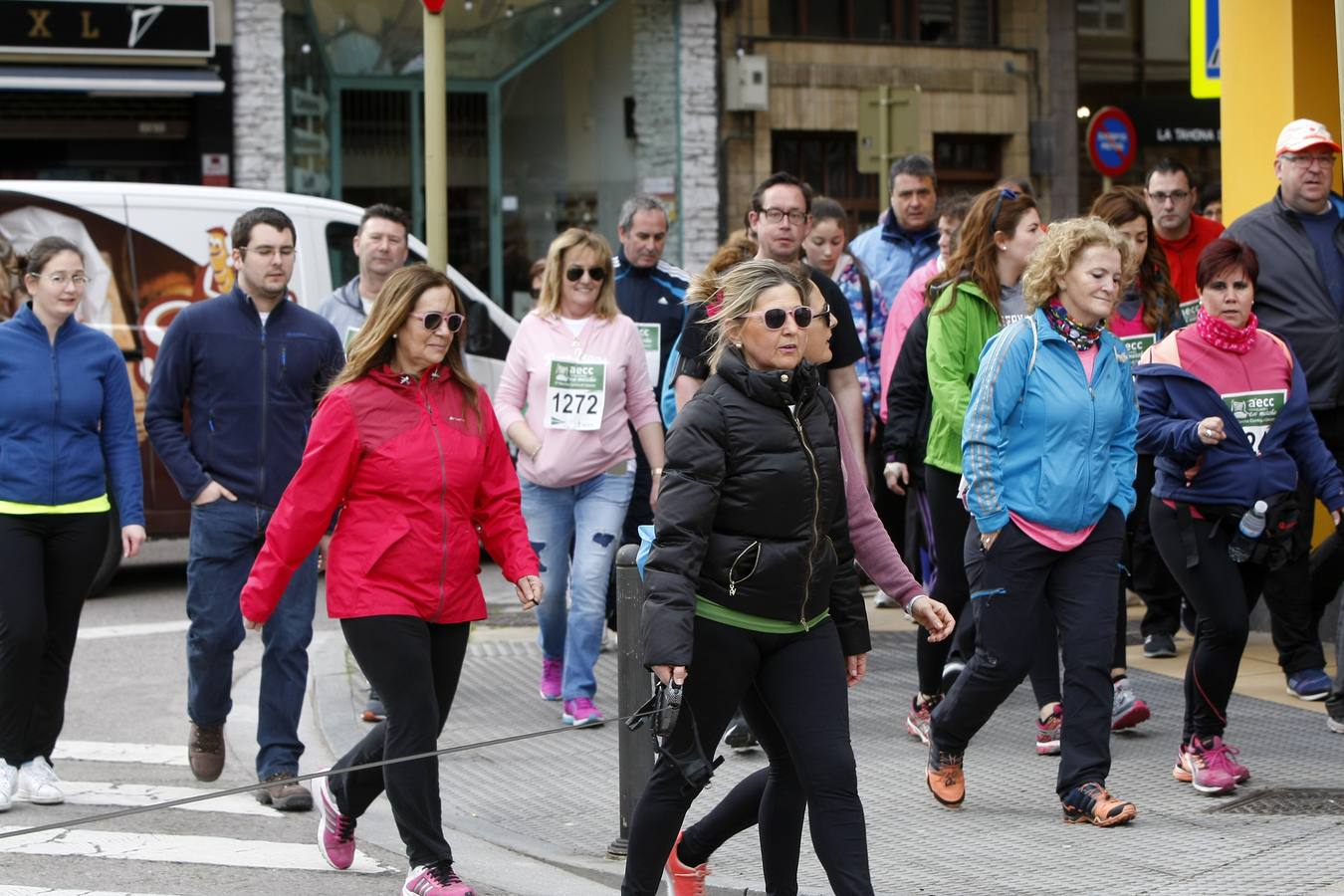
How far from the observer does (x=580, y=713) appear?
7949 mm

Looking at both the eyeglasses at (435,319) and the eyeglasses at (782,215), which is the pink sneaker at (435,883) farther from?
the eyeglasses at (782,215)

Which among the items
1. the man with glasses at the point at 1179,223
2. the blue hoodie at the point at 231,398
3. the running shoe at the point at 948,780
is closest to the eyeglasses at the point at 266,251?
the blue hoodie at the point at 231,398

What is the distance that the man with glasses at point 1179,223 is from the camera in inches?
361

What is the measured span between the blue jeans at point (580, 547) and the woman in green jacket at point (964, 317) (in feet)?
4.84

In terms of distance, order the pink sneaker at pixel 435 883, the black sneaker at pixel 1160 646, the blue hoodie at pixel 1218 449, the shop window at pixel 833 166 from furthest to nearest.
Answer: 1. the shop window at pixel 833 166
2. the black sneaker at pixel 1160 646
3. the blue hoodie at pixel 1218 449
4. the pink sneaker at pixel 435 883

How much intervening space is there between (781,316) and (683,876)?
159 cm

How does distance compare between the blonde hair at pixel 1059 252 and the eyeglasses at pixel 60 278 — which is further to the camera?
the eyeglasses at pixel 60 278

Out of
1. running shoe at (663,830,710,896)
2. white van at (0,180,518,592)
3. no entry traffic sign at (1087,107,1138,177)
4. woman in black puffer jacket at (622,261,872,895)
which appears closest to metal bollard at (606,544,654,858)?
running shoe at (663,830,710,896)

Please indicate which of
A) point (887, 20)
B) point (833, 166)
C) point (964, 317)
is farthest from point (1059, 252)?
point (887, 20)

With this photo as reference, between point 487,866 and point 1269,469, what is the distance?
3.01m

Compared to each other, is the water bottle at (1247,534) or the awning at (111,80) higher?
the awning at (111,80)

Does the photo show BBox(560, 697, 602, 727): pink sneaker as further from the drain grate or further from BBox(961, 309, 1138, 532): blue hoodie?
the drain grate

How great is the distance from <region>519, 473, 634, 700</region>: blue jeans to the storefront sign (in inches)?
494

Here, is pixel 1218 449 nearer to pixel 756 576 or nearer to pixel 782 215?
pixel 782 215
